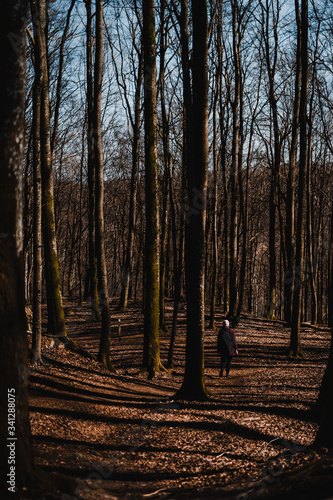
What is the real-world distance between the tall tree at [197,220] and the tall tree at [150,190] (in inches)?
95.0

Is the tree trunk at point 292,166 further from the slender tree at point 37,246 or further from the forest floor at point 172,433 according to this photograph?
the slender tree at point 37,246

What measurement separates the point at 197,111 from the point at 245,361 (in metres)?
Result: 8.98

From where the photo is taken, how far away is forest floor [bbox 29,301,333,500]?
4281mm

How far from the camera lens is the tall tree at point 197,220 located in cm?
823

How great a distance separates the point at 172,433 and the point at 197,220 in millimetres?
3918

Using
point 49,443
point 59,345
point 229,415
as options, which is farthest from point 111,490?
point 59,345

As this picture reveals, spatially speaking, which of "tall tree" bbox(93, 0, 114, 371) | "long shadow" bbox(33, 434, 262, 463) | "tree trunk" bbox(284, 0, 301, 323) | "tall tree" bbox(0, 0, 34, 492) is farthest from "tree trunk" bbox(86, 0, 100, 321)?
"tall tree" bbox(0, 0, 34, 492)

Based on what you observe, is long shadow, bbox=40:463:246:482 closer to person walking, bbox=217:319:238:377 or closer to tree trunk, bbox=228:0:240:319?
person walking, bbox=217:319:238:377

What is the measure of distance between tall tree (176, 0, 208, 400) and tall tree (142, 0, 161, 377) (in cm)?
241

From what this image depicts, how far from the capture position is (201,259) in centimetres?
828

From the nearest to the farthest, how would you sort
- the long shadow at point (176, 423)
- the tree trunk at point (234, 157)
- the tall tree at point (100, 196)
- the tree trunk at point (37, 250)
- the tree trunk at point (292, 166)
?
the long shadow at point (176, 423), the tree trunk at point (37, 250), the tall tree at point (100, 196), the tree trunk at point (292, 166), the tree trunk at point (234, 157)

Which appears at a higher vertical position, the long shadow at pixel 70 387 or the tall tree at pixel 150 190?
the tall tree at pixel 150 190

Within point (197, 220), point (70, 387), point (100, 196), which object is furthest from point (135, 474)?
point (100, 196)

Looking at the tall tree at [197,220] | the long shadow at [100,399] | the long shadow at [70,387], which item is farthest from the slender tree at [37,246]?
the tall tree at [197,220]
